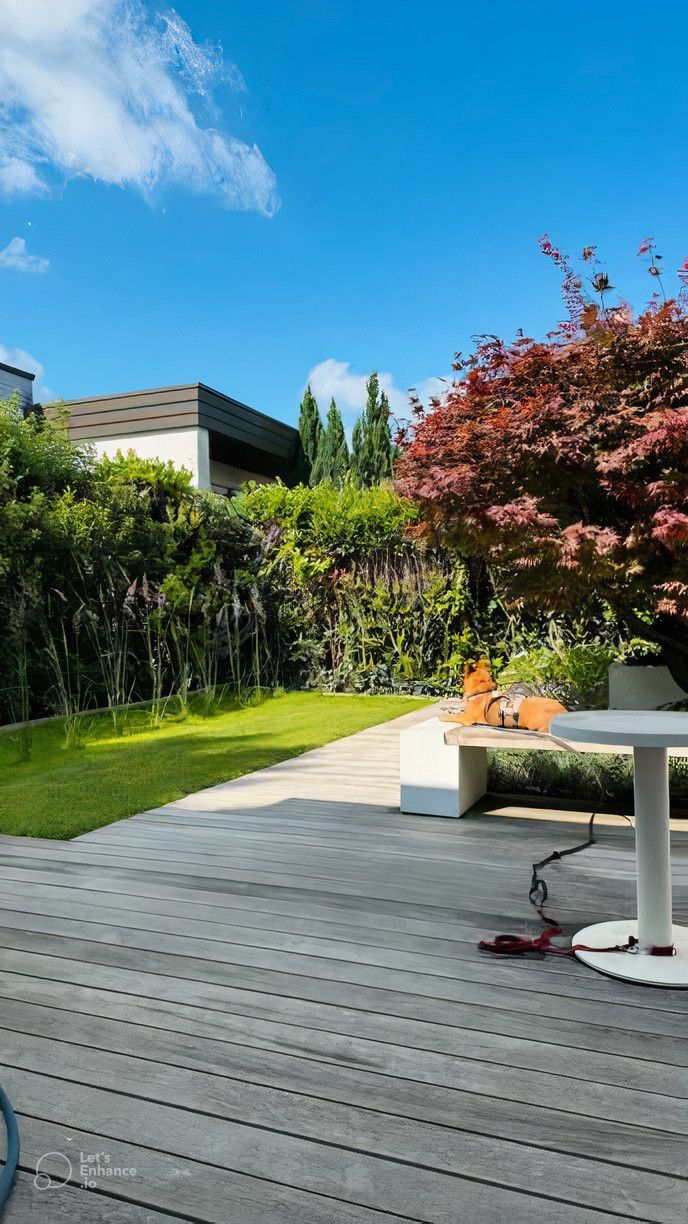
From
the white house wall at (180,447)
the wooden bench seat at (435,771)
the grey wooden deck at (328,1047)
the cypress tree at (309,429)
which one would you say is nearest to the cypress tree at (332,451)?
the cypress tree at (309,429)

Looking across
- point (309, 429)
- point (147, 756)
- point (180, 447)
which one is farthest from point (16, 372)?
point (147, 756)

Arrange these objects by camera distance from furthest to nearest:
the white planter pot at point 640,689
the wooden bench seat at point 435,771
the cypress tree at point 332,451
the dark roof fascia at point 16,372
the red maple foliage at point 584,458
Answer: the cypress tree at point 332,451 < the dark roof fascia at point 16,372 < the white planter pot at point 640,689 < the red maple foliage at point 584,458 < the wooden bench seat at point 435,771

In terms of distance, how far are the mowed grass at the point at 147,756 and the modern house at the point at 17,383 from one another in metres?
8.41

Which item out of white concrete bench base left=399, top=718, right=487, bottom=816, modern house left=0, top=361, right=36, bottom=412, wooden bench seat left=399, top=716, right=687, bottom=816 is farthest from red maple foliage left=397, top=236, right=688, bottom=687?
modern house left=0, top=361, right=36, bottom=412

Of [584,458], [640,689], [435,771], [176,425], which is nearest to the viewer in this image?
[435,771]

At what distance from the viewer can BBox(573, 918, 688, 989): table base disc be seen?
6.48 feet

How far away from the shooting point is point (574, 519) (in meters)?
4.41

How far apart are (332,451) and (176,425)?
3.56 metres

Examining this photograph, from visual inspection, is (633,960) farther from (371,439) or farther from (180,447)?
(371,439)

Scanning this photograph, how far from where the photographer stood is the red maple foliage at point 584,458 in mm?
4051

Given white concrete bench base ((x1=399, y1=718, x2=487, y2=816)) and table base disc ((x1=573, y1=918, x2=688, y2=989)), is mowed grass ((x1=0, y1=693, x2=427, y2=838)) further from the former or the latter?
table base disc ((x1=573, y1=918, x2=688, y2=989))

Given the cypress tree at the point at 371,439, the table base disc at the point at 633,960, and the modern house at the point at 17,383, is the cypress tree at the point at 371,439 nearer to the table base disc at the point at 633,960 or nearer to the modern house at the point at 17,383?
the modern house at the point at 17,383

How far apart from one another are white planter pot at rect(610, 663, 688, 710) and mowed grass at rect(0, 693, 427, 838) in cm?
210

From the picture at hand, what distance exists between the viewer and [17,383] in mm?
13672
